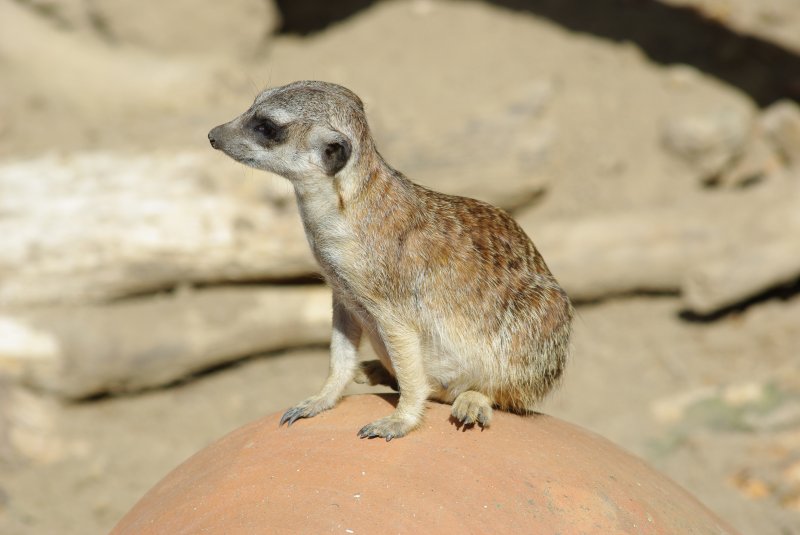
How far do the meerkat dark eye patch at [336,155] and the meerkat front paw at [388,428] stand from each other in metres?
0.64

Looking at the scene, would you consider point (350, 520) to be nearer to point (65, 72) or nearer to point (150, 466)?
point (150, 466)

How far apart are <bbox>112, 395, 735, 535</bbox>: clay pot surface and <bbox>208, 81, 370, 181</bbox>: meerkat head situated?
0.66 m

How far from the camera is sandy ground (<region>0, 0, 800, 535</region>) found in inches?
199

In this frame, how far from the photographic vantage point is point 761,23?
22.9ft

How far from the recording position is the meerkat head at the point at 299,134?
246 cm

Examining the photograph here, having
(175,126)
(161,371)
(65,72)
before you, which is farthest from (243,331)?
(65,72)

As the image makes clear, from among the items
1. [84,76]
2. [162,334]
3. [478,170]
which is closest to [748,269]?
[478,170]

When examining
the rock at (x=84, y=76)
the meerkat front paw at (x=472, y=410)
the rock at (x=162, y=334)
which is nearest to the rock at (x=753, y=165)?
the rock at (x=162, y=334)

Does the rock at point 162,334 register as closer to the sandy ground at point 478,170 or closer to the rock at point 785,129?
the sandy ground at point 478,170

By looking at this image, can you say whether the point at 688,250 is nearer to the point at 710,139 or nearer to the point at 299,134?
the point at 710,139

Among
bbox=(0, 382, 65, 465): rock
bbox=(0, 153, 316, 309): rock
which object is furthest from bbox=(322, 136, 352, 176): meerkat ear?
bbox=(0, 382, 65, 465): rock

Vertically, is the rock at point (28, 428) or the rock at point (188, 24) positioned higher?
the rock at point (188, 24)

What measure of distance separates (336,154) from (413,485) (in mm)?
829

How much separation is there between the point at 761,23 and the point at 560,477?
5590 millimetres
